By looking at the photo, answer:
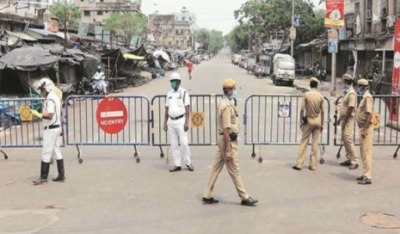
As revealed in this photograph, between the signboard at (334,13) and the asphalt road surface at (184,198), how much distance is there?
15.0m

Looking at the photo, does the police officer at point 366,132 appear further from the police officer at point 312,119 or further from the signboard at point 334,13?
the signboard at point 334,13

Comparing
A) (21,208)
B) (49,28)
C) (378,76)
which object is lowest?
(21,208)

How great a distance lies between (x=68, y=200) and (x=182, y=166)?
2595mm

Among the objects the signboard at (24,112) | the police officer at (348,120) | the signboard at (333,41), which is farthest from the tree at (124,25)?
the police officer at (348,120)

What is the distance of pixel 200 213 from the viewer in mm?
6133

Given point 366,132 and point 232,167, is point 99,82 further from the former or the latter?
point 232,167

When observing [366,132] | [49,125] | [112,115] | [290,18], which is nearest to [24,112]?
[112,115]

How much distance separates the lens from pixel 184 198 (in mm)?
6785

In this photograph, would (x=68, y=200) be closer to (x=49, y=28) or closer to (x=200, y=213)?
(x=200, y=213)

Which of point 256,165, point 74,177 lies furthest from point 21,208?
point 256,165

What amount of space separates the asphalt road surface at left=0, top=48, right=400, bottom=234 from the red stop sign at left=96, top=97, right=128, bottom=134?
642mm

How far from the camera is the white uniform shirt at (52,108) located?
7475mm

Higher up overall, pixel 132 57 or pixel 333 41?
pixel 333 41

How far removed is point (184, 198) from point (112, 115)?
128 inches
